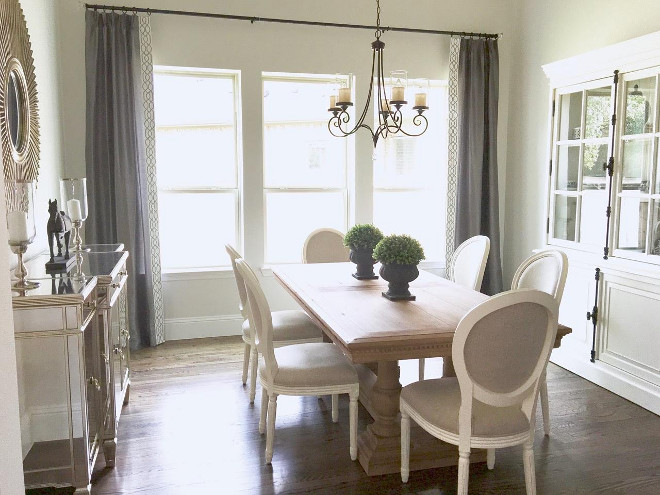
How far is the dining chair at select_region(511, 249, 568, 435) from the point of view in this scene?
2889 mm

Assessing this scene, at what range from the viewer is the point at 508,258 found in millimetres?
5352

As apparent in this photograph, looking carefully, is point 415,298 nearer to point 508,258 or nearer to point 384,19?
point 508,258

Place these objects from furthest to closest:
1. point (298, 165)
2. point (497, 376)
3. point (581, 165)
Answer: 1. point (298, 165)
2. point (581, 165)
3. point (497, 376)

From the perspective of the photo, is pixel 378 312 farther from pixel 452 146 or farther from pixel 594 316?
pixel 452 146

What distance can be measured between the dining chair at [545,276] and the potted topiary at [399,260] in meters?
0.70

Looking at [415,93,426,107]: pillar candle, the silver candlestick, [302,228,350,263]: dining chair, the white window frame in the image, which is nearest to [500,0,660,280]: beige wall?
the white window frame

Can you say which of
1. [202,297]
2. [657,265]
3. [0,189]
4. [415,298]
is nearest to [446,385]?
[415,298]

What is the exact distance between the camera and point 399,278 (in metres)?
2.93

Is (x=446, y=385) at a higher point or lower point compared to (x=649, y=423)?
higher

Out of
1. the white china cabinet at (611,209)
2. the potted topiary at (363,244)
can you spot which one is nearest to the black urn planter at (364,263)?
the potted topiary at (363,244)

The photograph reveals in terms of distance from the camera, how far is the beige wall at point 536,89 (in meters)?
4.11

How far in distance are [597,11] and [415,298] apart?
2.71 meters

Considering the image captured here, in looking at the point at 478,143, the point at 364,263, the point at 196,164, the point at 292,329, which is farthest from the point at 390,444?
the point at 478,143

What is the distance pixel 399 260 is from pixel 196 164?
259 cm
